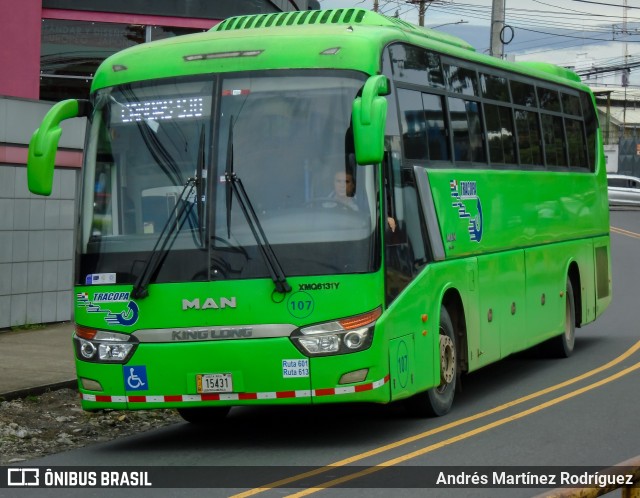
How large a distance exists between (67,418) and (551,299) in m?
6.12

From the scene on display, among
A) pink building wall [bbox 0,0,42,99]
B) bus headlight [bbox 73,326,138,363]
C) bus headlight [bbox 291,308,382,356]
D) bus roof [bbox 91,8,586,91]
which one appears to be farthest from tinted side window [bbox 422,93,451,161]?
pink building wall [bbox 0,0,42,99]

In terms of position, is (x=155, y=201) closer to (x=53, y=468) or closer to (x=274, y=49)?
(x=274, y=49)

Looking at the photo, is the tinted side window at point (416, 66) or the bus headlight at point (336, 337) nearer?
the bus headlight at point (336, 337)

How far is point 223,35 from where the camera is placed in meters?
10.7

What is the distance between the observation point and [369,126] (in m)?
9.40

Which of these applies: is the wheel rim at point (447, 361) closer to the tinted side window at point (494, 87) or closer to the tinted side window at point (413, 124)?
the tinted side window at point (413, 124)

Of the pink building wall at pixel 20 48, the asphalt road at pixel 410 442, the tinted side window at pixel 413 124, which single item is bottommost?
the asphalt road at pixel 410 442

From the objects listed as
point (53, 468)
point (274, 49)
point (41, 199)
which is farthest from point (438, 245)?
point (41, 199)

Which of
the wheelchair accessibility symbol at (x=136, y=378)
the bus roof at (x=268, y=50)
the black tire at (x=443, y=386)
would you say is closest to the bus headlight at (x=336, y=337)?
the wheelchair accessibility symbol at (x=136, y=378)

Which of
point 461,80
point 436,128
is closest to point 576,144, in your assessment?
point 461,80

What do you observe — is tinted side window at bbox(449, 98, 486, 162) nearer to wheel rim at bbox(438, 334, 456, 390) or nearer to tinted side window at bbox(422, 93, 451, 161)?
tinted side window at bbox(422, 93, 451, 161)

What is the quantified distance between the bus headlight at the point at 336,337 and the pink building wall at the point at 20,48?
1126 centimetres

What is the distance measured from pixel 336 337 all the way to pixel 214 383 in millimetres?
992

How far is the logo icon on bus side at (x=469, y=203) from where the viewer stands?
39.7 feet
